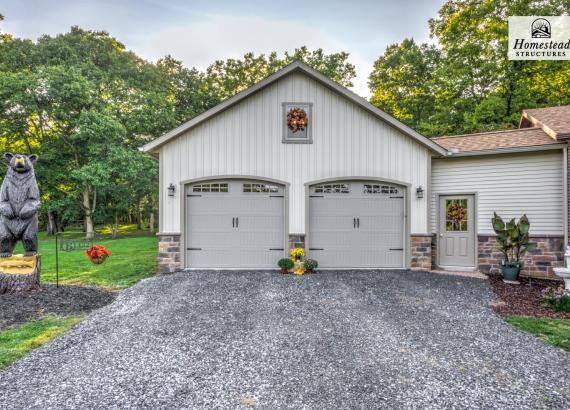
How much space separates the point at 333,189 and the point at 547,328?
15.3ft

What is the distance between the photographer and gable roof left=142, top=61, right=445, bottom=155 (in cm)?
703

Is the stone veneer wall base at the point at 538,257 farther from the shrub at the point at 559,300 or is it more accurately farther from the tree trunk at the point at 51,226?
the tree trunk at the point at 51,226

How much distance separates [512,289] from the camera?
19.6 feet

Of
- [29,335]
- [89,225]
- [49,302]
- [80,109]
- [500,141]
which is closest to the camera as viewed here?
[29,335]

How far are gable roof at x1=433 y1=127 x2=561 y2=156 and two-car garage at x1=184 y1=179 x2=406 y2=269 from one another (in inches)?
84.2

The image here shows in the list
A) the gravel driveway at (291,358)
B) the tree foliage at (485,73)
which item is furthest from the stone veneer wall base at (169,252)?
the tree foliage at (485,73)

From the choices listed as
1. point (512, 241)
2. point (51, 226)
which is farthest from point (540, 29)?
point (51, 226)

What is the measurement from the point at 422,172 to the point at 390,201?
1.12m

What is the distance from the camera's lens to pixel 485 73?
547 inches

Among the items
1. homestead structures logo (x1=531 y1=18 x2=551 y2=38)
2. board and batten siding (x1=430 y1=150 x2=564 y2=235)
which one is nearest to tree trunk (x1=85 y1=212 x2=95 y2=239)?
board and batten siding (x1=430 y1=150 x2=564 y2=235)

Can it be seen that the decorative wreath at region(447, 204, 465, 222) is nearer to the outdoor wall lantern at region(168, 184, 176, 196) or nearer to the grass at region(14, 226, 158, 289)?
the outdoor wall lantern at region(168, 184, 176, 196)

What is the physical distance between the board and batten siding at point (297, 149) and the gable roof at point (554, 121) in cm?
273

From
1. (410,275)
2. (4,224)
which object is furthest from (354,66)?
(4,224)

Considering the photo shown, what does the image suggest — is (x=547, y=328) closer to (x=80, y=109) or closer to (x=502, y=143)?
(x=502, y=143)
